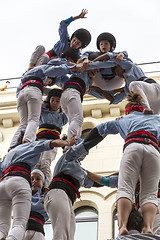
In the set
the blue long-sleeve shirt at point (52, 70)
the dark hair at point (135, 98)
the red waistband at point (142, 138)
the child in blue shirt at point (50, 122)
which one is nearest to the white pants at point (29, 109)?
the blue long-sleeve shirt at point (52, 70)

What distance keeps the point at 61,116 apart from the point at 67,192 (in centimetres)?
268

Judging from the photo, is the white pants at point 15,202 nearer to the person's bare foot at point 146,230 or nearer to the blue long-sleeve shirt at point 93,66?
the person's bare foot at point 146,230

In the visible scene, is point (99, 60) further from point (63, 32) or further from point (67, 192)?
point (67, 192)

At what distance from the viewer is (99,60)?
10.9 m

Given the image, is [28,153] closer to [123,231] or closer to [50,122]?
[50,122]

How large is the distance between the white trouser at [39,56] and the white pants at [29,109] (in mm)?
1016

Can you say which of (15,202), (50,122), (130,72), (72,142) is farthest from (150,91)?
(15,202)

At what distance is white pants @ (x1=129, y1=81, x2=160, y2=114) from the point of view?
975cm

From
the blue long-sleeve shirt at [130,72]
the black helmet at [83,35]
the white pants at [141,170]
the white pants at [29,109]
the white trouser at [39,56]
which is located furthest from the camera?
the white trouser at [39,56]

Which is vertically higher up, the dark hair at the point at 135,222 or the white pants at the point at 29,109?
the white pants at the point at 29,109

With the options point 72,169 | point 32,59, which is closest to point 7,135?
point 32,59

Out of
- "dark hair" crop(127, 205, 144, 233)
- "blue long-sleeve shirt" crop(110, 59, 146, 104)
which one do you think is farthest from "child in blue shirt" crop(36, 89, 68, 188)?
"dark hair" crop(127, 205, 144, 233)

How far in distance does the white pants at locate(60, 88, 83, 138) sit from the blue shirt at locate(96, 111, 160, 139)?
0.60 meters

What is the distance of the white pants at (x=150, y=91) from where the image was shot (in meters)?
9.75
